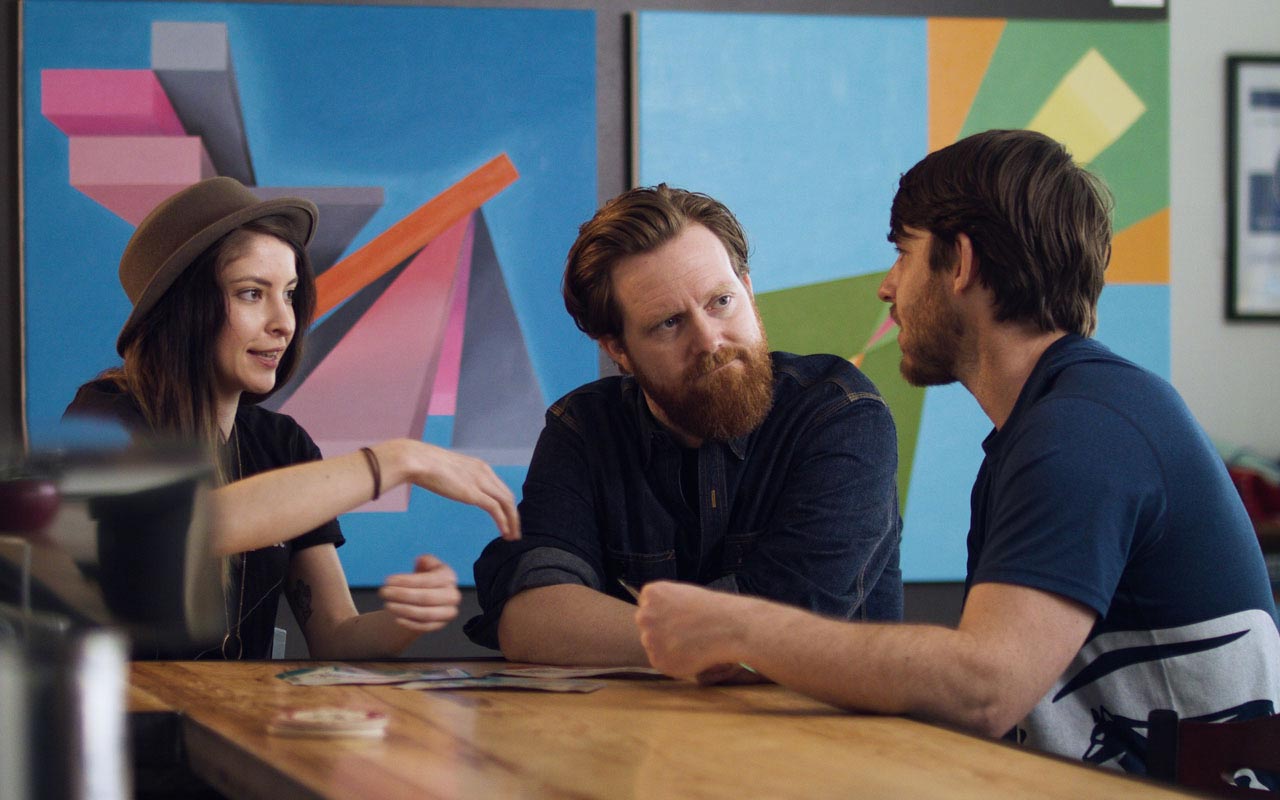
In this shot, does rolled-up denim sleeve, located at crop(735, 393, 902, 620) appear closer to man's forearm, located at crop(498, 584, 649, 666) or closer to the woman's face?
man's forearm, located at crop(498, 584, 649, 666)

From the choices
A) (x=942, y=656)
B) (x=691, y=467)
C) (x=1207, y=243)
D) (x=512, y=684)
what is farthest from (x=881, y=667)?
(x=1207, y=243)

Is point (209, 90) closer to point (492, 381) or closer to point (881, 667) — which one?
point (492, 381)

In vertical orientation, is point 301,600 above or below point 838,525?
below

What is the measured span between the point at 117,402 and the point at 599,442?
2.80 ft

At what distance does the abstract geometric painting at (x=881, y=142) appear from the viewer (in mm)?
3295

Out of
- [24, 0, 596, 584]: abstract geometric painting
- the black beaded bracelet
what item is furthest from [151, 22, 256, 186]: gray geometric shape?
the black beaded bracelet

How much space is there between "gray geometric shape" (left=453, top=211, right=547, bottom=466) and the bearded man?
953mm

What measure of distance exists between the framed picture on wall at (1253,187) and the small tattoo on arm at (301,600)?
8.48 ft

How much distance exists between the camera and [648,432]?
2.16m

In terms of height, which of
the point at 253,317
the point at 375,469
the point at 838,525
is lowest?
the point at 838,525

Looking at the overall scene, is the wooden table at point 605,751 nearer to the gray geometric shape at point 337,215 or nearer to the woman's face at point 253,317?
the woman's face at point 253,317

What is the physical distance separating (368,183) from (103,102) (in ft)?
2.15

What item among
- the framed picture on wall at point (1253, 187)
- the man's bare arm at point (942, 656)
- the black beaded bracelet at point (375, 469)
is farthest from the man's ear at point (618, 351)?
the framed picture on wall at point (1253, 187)

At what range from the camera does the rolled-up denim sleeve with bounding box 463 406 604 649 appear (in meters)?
1.94
